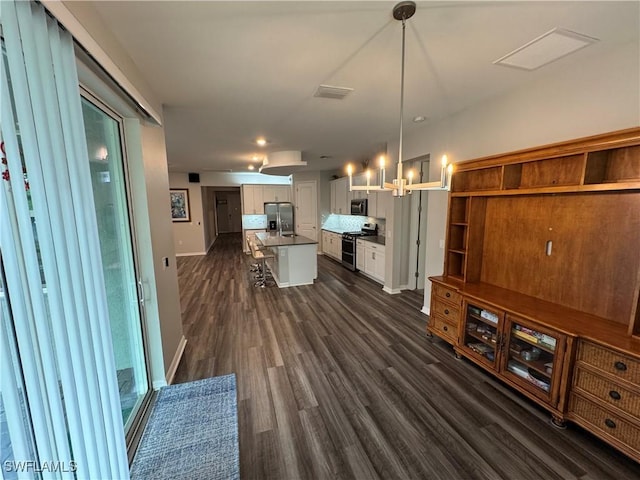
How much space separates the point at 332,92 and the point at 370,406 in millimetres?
2835

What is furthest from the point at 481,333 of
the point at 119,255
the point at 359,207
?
the point at 359,207

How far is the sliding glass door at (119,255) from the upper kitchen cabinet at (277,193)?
6.72 m

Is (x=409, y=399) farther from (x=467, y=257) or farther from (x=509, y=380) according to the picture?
(x=467, y=257)

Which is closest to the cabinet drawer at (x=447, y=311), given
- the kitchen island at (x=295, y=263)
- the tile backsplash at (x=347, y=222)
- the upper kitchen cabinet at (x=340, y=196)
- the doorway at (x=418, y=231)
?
the doorway at (x=418, y=231)

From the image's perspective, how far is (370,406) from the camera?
7.12 ft

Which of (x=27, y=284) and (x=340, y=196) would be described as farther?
(x=340, y=196)

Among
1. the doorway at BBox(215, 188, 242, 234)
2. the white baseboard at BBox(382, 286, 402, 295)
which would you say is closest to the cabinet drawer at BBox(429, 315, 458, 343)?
the white baseboard at BBox(382, 286, 402, 295)

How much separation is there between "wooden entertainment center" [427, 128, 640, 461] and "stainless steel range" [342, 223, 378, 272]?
3445 mm

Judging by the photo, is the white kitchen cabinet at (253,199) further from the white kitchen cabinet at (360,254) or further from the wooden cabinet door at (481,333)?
the wooden cabinet door at (481,333)

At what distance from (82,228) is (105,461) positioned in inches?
41.7

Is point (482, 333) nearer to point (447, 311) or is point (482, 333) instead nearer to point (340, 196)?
point (447, 311)

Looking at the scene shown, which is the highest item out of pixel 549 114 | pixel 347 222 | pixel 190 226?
pixel 549 114

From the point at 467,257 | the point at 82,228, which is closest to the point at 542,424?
the point at 467,257

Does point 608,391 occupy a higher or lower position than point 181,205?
lower
